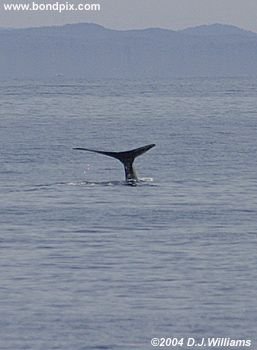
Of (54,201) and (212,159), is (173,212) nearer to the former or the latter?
(54,201)

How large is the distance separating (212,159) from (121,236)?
716 inches

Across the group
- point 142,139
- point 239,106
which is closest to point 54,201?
point 142,139

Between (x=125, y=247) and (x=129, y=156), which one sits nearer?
(x=125, y=247)

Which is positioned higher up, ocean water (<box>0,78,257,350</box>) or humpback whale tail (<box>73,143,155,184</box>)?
humpback whale tail (<box>73,143,155,184</box>)

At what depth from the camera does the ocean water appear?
69.0ft

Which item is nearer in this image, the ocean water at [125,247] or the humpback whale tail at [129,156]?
the ocean water at [125,247]

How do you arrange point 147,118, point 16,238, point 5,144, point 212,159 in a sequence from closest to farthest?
point 16,238 → point 212,159 → point 5,144 → point 147,118

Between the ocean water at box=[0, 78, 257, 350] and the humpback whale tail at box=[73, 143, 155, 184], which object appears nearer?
the ocean water at box=[0, 78, 257, 350]

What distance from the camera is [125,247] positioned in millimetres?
26719

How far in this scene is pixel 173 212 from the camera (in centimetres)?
3150

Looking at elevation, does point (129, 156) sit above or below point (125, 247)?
above

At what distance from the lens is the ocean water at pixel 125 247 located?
69.0 ft

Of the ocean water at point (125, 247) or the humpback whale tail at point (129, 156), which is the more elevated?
the humpback whale tail at point (129, 156)

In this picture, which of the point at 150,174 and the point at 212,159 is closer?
the point at 150,174
